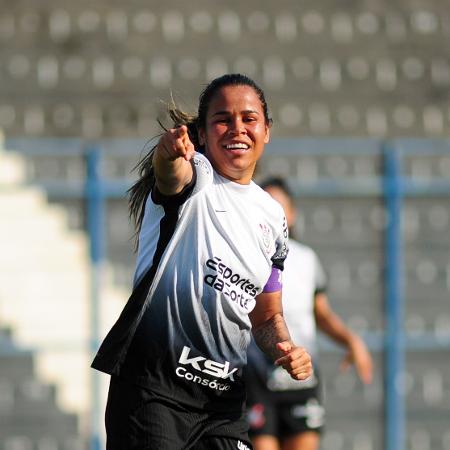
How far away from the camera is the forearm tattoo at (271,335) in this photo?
14.4 feet

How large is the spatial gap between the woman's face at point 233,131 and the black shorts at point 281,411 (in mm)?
3365

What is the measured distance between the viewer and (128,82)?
34.2 ft

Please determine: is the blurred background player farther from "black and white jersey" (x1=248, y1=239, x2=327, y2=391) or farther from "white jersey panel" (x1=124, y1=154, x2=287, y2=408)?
"white jersey panel" (x1=124, y1=154, x2=287, y2=408)

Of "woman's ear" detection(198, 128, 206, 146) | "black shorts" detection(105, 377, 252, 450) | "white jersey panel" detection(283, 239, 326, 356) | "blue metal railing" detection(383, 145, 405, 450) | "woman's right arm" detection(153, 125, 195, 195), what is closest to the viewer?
"woman's right arm" detection(153, 125, 195, 195)

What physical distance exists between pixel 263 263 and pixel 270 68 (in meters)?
6.45

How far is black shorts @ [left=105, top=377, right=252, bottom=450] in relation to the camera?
409 cm

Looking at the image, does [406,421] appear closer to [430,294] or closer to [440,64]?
[430,294]

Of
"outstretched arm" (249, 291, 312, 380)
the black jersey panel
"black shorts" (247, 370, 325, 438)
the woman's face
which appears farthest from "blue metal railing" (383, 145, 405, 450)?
the black jersey panel

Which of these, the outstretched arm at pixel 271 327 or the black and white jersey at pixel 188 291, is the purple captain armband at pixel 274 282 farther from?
the black and white jersey at pixel 188 291

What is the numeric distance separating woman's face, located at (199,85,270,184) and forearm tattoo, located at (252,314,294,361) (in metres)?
0.56

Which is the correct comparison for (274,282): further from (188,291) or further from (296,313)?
(296,313)

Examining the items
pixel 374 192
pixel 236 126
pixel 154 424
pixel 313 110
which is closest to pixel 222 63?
pixel 313 110

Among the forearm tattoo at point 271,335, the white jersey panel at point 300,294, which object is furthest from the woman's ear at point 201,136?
the white jersey panel at point 300,294

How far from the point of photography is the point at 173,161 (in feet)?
12.6
